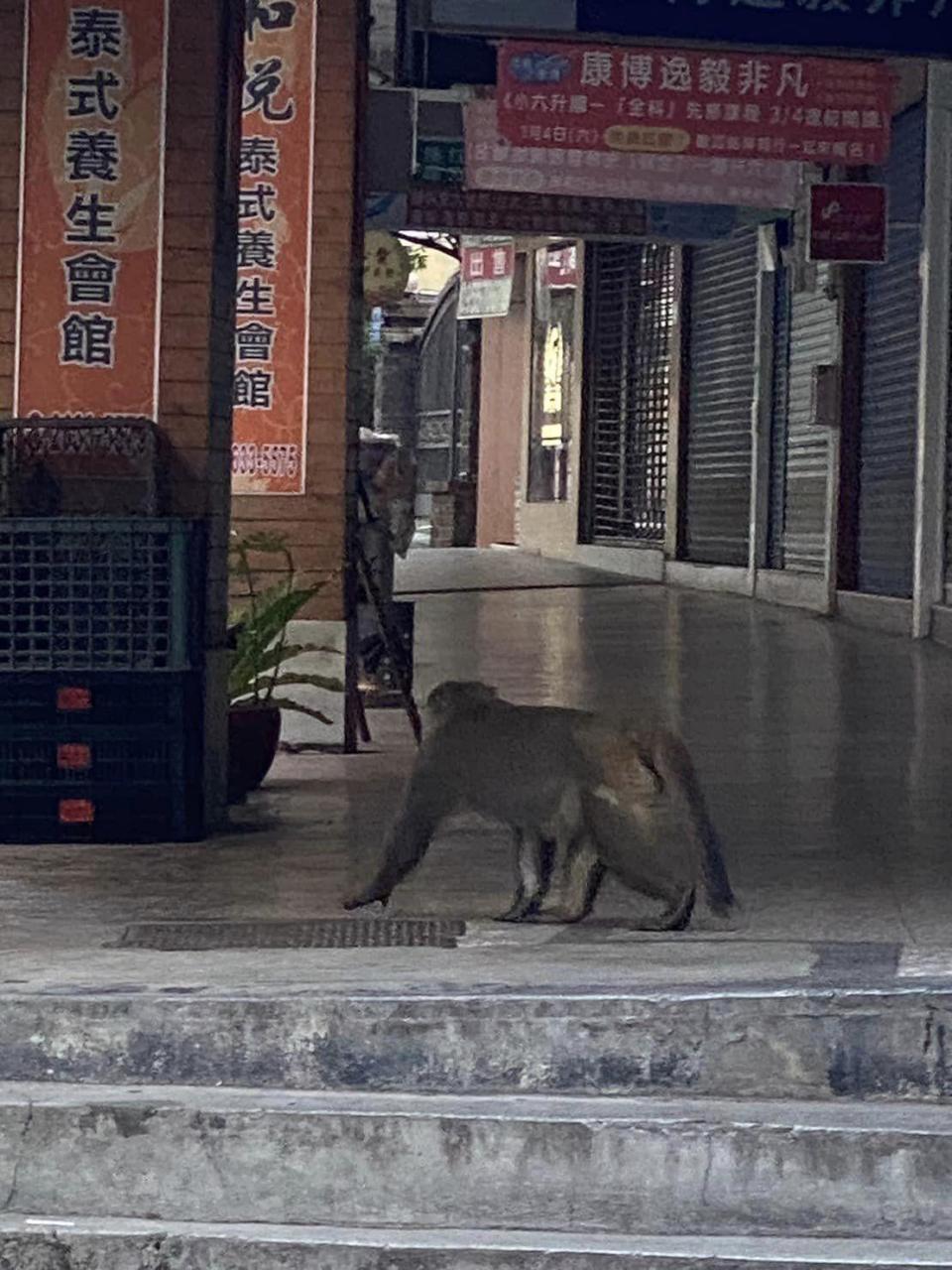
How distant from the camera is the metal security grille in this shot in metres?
25.3

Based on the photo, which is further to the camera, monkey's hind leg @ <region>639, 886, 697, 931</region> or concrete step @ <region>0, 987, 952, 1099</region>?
monkey's hind leg @ <region>639, 886, 697, 931</region>

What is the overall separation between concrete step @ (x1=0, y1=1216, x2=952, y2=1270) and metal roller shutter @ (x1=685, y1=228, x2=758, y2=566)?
17.7 m

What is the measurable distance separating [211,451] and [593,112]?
7.06 metres

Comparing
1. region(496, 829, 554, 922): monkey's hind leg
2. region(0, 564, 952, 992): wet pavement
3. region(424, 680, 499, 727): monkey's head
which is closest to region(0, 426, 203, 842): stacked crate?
region(0, 564, 952, 992): wet pavement

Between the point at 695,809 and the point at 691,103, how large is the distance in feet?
A: 29.5

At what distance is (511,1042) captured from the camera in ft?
17.1

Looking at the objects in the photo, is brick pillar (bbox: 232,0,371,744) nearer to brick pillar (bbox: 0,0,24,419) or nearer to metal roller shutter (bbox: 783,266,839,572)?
brick pillar (bbox: 0,0,24,419)

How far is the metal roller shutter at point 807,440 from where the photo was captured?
19.9 m

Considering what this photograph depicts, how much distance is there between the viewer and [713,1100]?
512 cm

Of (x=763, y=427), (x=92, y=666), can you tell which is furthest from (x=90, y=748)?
(x=763, y=427)

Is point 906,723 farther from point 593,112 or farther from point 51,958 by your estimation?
point 51,958

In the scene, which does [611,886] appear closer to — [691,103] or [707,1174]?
[707,1174]

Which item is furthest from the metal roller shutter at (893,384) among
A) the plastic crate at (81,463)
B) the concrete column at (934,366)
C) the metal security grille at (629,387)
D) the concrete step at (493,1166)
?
the concrete step at (493,1166)

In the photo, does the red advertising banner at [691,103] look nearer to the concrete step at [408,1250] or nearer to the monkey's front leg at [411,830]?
the monkey's front leg at [411,830]
